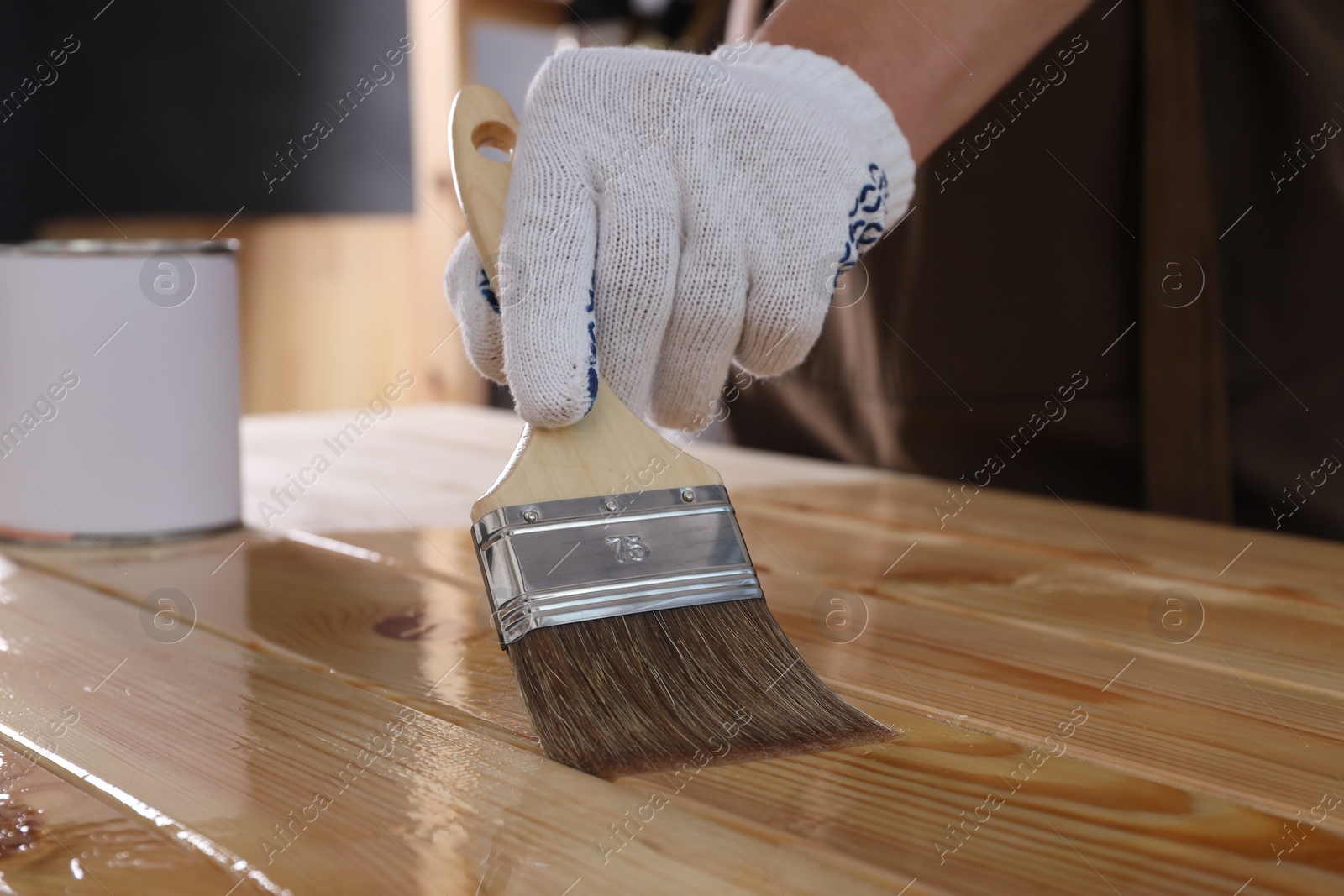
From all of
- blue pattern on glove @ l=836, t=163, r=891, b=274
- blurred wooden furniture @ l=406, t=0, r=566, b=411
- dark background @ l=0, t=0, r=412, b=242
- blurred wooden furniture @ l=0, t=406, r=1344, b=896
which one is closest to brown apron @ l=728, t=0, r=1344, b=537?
blurred wooden furniture @ l=0, t=406, r=1344, b=896

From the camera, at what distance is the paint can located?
81 centimetres

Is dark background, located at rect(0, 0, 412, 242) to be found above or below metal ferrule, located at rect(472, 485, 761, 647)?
above

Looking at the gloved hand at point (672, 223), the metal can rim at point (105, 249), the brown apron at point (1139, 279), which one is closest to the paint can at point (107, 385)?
the metal can rim at point (105, 249)

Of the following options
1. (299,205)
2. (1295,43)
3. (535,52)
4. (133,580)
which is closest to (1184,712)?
(133,580)

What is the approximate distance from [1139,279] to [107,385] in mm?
863

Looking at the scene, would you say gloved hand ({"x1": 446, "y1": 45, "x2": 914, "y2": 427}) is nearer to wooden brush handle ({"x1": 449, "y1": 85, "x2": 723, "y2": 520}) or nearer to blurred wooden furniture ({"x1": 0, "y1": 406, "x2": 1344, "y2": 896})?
wooden brush handle ({"x1": 449, "y1": 85, "x2": 723, "y2": 520})

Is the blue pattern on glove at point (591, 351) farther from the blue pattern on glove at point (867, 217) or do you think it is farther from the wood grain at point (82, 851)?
the wood grain at point (82, 851)

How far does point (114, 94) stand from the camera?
2600 millimetres

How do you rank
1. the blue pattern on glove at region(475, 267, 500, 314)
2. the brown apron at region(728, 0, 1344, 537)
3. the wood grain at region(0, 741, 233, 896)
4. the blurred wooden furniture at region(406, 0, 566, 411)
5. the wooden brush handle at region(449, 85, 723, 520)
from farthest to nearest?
the blurred wooden furniture at region(406, 0, 566, 411)
the brown apron at region(728, 0, 1344, 537)
the blue pattern on glove at region(475, 267, 500, 314)
the wooden brush handle at region(449, 85, 723, 520)
the wood grain at region(0, 741, 233, 896)

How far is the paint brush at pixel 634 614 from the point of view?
0.49m

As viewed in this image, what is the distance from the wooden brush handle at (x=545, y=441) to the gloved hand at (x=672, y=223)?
0.05ft

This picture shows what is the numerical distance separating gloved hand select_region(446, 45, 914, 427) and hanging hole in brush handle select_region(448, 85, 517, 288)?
0.02m

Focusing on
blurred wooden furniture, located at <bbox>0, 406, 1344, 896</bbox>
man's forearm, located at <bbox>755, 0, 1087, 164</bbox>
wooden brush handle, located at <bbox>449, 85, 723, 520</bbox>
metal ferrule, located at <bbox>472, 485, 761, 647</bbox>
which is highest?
man's forearm, located at <bbox>755, 0, 1087, 164</bbox>

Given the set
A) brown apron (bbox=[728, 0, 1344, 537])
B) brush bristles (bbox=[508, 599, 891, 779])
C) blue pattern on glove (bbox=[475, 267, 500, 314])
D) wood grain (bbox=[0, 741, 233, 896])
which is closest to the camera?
wood grain (bbox=[0, 741, 233, 896])
